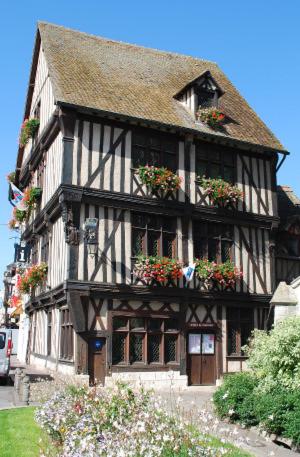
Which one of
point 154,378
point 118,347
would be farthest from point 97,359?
point 154,378

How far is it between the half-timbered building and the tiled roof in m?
0.08

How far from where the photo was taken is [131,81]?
20359mm

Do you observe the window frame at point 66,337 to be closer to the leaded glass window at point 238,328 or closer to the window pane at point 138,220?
the window pane at point 138,220

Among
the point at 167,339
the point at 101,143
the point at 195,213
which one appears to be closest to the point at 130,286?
the point at 167,339

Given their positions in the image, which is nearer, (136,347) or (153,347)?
(136,347)

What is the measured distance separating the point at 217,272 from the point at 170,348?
9.66ft

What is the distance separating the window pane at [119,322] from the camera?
1673 centimetres

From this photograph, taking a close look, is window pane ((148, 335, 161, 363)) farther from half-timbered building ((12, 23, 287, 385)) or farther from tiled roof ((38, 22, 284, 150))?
tiled roof ((38, 22, 284, 150))

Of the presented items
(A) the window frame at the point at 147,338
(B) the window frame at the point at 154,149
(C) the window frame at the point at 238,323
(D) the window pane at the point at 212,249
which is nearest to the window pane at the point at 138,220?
(B) the window frame at the point at 154,149

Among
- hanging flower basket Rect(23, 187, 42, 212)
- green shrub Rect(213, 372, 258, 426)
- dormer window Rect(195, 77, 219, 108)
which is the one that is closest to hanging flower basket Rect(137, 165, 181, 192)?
dormer window Rect(195, 77, 219, 108)

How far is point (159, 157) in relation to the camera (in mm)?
18453

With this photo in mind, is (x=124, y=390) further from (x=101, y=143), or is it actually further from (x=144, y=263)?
(x=101, y=143)

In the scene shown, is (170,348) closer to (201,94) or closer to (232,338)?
(232,338)

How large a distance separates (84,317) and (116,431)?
9.94m
